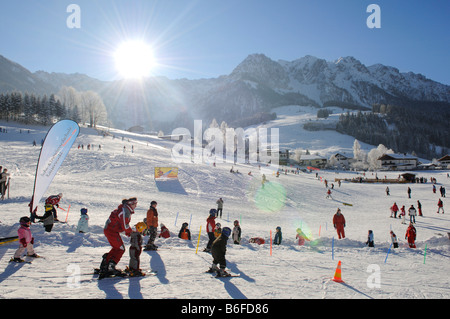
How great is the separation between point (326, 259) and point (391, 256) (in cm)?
337

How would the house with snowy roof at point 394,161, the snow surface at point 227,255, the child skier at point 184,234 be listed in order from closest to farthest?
the snow surface at point 227,255 → the child skier at point 184,234 → the house with snowy roof at point 394,161

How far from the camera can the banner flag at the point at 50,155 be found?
10.2 metres

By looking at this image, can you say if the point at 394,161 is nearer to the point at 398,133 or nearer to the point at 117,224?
the point at 398,133

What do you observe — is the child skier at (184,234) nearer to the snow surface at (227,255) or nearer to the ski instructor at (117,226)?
the snow surface at (227,255)

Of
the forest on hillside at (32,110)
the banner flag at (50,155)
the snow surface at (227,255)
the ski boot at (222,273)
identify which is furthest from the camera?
the forest on hillside at (32,110)

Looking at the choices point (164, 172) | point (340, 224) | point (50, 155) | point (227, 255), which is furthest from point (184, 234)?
point (164, 172)

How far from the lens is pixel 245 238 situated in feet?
41.1

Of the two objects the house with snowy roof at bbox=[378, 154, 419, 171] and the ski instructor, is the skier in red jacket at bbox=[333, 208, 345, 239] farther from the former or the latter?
the house with snowy roof at bbox=[378, 154, 419, 171]

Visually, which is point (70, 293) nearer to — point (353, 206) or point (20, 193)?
point (20, 193)

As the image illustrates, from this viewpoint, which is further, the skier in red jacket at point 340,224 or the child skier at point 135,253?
the skier in red jacket at point 340,224

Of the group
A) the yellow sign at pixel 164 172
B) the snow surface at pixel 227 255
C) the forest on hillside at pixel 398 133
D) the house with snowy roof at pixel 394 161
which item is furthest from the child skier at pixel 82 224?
the forest on hillside at pixel 398 133

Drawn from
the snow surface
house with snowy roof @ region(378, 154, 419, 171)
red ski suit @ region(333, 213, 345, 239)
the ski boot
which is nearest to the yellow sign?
the snow surface

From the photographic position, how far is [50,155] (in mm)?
10383

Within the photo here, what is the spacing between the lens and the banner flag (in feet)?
33.4
